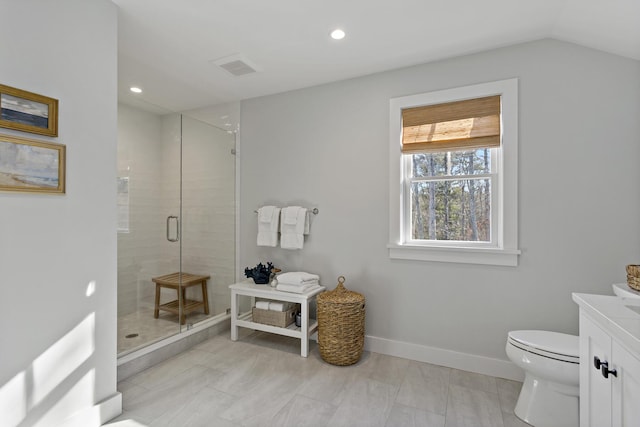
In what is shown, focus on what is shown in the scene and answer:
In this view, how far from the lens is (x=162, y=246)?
9.96 ft

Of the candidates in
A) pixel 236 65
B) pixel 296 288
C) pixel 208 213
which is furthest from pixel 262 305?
pixel 236 65

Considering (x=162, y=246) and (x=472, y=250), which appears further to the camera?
(x=162, y=246)

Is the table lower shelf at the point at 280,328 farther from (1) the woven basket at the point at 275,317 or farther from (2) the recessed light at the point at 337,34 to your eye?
(2) the recessed light at the point at 337,34

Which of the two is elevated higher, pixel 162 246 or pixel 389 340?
pixel 162 246

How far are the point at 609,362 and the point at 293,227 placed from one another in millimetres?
2296

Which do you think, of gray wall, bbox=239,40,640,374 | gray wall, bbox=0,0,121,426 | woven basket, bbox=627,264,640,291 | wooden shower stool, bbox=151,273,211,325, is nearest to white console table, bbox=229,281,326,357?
gray wall, bbox=239,40,640,374

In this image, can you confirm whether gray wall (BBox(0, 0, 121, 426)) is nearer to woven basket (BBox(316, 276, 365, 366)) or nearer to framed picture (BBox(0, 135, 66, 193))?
framed picture (BBox(0, 135, 66, 193))

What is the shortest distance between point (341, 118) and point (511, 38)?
1.37m

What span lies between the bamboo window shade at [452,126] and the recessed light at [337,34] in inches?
32.2

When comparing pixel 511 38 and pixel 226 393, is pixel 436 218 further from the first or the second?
pixel 226 393

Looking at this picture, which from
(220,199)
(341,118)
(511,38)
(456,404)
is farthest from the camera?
(220,199)

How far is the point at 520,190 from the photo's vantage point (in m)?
2.22

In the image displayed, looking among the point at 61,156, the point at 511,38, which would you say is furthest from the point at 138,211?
the point at 511,38

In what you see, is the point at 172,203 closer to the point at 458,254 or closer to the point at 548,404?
the point at 458,254
